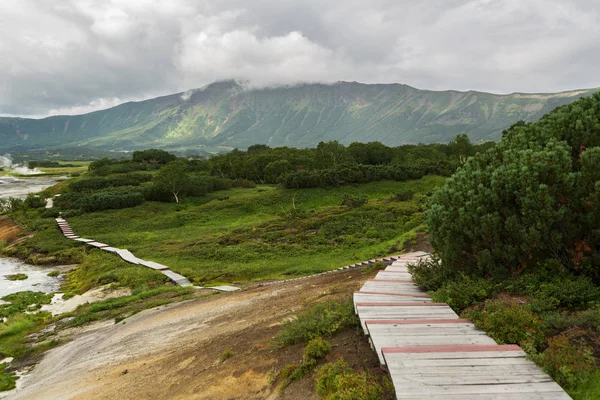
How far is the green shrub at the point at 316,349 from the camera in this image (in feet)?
24.7

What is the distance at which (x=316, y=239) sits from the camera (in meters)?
35.8

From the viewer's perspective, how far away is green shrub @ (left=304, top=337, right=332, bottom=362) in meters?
7.54

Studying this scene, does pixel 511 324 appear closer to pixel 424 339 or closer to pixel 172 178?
pixel 424 339

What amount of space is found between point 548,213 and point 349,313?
5117mm

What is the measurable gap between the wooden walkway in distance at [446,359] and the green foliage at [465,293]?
425 mm

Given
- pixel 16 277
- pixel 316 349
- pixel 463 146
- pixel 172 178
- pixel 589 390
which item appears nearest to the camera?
pixel 589 390

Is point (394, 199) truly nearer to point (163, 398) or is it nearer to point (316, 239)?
point (316, 239)

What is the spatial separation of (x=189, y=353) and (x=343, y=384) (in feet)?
20.2

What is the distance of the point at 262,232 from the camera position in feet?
132

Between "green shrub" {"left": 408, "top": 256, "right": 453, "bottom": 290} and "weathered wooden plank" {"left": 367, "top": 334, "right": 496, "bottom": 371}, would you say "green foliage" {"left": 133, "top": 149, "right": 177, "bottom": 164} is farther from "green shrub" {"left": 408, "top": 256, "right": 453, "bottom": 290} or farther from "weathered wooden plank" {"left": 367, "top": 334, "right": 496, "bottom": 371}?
"weathered wooden plank" {"left": 367, "top": 334, "right": 496, "bottom": 371}

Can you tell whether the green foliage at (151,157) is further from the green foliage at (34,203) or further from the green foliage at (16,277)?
the green foliage at (16,277)

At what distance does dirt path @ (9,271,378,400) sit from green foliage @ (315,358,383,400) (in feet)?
1.31

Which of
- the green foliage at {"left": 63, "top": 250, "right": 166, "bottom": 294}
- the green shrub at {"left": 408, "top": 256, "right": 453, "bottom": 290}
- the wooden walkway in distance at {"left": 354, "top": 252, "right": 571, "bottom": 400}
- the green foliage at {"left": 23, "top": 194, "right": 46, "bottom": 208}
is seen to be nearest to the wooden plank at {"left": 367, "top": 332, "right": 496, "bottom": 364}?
the wooden walkway in distance at {"left": 354, "top": 252, "right": 571, "bottom": 400}

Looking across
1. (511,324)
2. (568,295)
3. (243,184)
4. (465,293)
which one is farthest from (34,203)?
(568,295)
